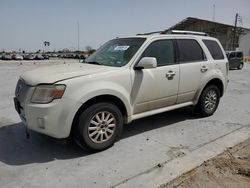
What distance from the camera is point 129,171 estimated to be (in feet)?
10.8

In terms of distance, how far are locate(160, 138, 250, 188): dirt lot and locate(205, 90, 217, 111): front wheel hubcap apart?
190 centimetres

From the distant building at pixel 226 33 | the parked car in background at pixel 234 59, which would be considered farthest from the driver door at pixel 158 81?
the distant building at pixel 226 33

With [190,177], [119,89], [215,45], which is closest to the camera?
[190,177]

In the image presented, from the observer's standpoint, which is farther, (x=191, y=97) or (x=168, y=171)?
(x=191, y=97)

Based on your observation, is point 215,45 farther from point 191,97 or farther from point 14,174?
point 14,174

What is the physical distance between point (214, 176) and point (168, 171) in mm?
552

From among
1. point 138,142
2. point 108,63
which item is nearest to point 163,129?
point 138,142

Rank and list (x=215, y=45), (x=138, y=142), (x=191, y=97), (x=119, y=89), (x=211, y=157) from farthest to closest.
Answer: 1. (x=215, y=45)
2. (x=191, y=97)
3. (x=138, y=142)
4. (x=119, y=89)
5. (x=211, y=157)

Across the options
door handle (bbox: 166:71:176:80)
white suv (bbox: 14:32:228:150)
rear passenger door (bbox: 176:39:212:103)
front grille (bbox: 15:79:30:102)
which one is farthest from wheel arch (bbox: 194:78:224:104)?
front grille (bbox: 15:79:30:102)

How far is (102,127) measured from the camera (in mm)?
3838

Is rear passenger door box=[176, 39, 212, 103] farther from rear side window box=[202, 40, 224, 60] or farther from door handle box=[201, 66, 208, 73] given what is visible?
rear side window box=[202, 40, 224, 60]

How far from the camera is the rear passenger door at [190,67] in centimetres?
491

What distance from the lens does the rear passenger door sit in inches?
193

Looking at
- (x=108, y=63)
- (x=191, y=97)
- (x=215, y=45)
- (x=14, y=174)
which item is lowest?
(x=14, y=174)
